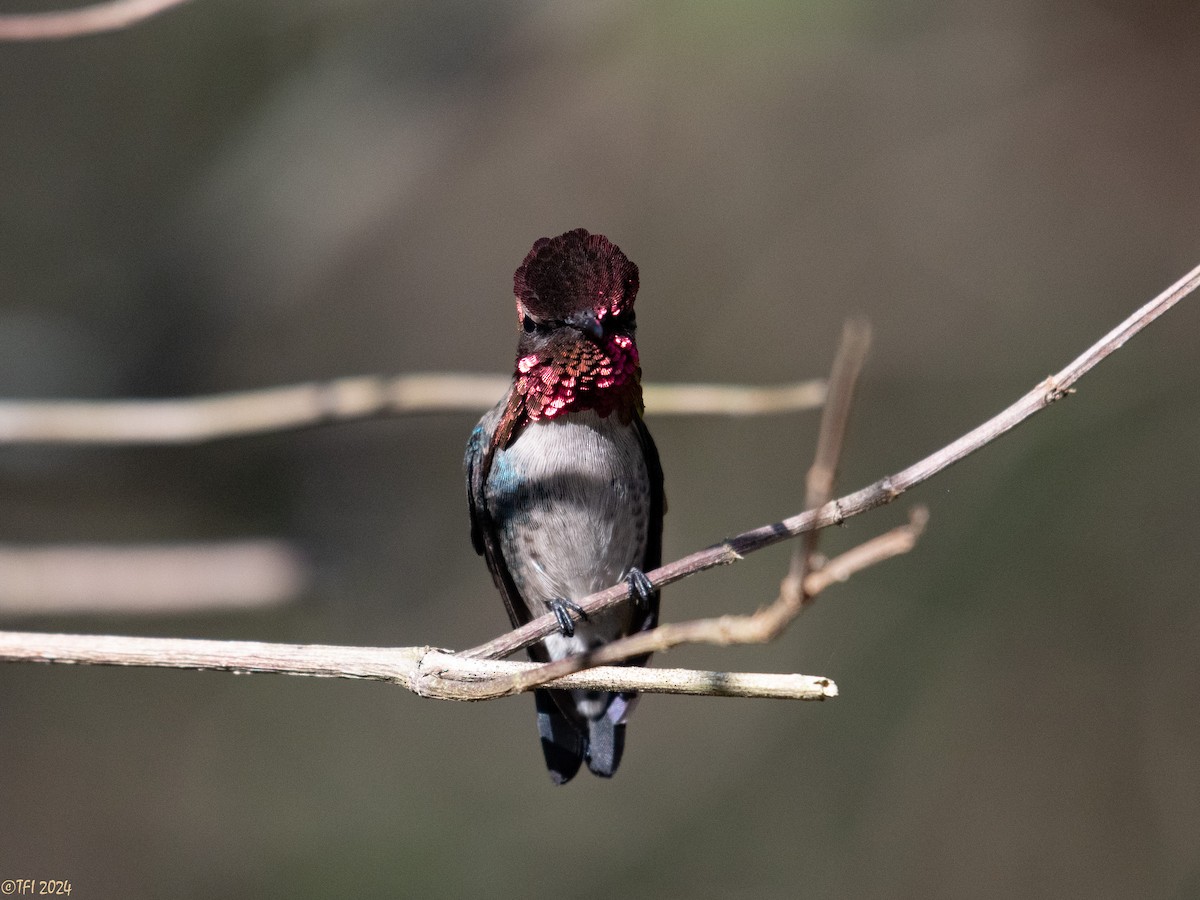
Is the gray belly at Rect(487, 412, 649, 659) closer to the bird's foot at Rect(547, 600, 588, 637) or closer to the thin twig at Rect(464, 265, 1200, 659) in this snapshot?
the bird's foot at Rect(547, 600, 588, 637)

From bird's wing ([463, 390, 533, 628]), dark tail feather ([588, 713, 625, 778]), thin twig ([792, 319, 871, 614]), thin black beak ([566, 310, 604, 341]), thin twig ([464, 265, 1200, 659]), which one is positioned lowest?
thin twig ([792, 319, 871, 614])

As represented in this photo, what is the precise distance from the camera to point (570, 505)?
3.18 metres

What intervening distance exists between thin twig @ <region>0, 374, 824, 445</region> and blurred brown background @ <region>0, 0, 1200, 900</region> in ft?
7.59

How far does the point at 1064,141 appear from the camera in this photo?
26.8ft

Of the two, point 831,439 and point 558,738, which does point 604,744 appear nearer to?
point 558,738

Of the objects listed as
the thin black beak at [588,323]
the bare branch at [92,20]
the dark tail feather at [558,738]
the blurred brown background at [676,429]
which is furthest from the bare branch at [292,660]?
the blurred brown background at [676,429]

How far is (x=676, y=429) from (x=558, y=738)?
4.18 metres

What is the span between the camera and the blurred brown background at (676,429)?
6.78 m

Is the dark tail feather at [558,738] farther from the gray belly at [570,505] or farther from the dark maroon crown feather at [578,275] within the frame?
the dark maroon crown feather at [578,275]

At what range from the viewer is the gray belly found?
3.01 m

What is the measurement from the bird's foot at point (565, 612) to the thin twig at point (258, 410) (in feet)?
2.27

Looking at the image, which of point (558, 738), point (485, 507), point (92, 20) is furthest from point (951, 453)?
point (92, 20)

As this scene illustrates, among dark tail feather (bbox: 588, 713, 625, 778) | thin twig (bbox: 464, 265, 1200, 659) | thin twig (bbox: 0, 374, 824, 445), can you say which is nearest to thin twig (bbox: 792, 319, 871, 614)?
thin twig (bbox: 464, 265, 1200, 659)

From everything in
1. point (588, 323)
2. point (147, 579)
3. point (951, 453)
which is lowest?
point (951, 453)
